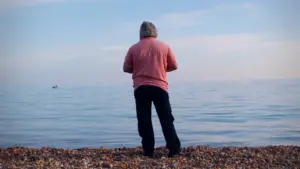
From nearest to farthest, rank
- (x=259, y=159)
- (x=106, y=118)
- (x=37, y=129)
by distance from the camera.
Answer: (x=259, y=159)
(x=37, y=129)
(x=106, y=118)

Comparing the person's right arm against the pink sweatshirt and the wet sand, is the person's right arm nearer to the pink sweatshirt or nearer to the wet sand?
the pink sweatshirt

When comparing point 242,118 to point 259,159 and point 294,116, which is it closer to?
point 294,116

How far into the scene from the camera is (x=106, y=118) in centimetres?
1788

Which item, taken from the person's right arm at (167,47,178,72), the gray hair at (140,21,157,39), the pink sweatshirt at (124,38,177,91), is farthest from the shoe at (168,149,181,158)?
the gray hair at (140,21,157,39)

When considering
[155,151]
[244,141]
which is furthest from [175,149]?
[244,141]

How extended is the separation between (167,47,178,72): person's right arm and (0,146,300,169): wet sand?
129 centimetres

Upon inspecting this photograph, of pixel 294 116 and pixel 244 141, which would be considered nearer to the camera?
pixel 244 141

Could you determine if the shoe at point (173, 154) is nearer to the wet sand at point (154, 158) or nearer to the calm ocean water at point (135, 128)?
Answer: the wet sand at point (154, 158)

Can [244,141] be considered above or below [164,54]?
below

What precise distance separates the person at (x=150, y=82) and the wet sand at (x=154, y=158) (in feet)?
0.99

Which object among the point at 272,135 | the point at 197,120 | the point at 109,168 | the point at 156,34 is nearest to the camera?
the point at 109,168

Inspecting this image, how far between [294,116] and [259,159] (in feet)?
36.0

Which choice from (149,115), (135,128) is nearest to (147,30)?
(149,115)

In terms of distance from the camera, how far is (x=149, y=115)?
804 centimetres
